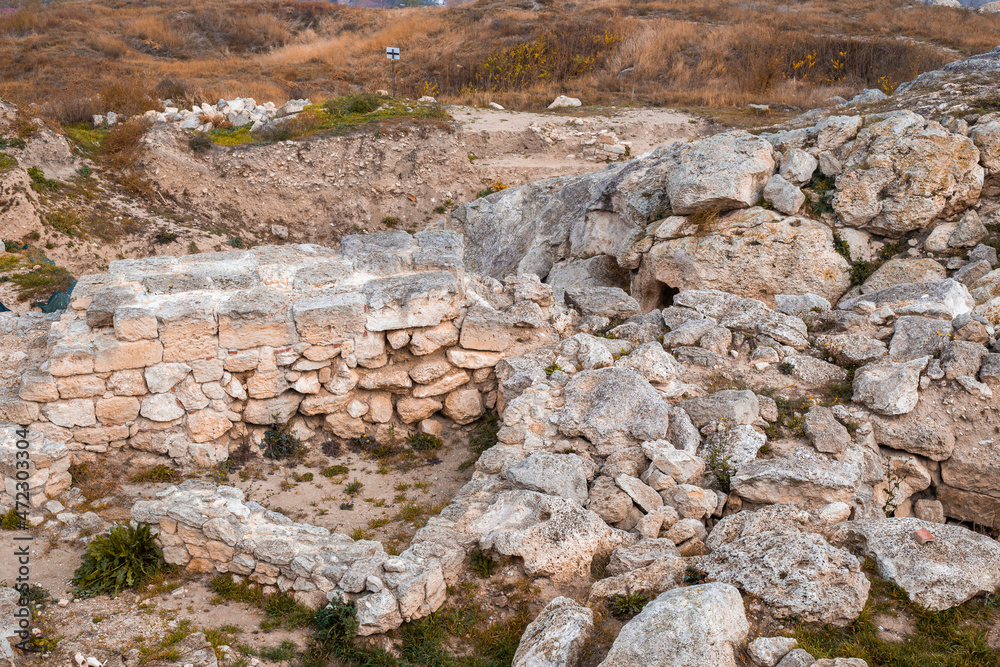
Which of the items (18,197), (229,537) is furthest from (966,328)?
(18,197)

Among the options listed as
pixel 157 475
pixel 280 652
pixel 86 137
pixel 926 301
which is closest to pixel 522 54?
pixel 86 137

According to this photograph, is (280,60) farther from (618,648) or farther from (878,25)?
(618,648)

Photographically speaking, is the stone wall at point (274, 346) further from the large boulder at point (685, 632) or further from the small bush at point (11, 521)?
the large boulder at point (685, 632)

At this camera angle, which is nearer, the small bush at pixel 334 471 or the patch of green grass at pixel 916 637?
the patch of green grass at pixel 916 637

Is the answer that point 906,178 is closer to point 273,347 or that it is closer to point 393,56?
point 273,347

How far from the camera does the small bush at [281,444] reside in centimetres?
825

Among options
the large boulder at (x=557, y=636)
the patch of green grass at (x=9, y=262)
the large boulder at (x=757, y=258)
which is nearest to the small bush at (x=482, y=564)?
the large boulder at (x=557, y=636)

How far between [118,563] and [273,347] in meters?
2.97

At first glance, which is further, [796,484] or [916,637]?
[796,484]

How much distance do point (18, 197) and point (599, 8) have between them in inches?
1099

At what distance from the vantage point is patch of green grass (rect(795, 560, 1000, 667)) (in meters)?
4.46

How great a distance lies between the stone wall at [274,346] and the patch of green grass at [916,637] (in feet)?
16.7

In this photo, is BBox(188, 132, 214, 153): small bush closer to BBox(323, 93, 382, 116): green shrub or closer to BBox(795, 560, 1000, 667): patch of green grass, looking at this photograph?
BBox(323, 93, 382, 116): green shrub

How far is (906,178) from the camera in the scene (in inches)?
422
